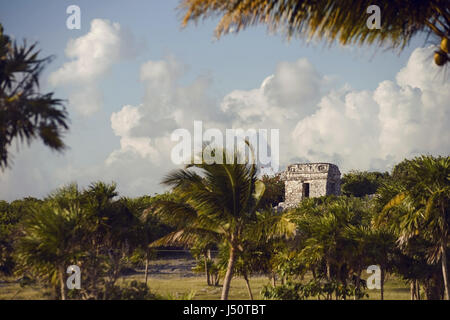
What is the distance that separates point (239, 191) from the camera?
30.1 feet

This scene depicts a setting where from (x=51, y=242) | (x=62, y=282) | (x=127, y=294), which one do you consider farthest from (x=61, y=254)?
(x=127, y=294)

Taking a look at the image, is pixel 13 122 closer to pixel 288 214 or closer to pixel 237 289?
pixel 288 214

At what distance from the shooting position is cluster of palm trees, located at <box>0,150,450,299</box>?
8750 mm

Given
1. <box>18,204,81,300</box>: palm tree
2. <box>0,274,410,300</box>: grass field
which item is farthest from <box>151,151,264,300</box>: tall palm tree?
<box>0,274,410,300</box>: grass field

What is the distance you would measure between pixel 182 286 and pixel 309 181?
Result: 2765cm

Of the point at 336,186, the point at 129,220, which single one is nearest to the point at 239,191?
the point at 129,220

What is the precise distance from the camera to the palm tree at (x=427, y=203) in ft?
38.7

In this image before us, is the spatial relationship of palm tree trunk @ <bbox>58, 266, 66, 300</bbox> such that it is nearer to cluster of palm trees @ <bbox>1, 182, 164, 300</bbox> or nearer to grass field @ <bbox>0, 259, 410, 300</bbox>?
cluster of palm trees @ <bbox>1, 182, 164, 300</bbox>

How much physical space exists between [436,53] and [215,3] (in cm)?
246

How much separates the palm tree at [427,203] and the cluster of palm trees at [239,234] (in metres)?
0.03

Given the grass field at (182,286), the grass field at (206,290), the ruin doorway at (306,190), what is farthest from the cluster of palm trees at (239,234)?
the ruin doorway at (306,190)

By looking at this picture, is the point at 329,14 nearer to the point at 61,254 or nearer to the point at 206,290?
the point at 61,254

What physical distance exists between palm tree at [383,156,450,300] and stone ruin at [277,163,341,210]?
32.2m

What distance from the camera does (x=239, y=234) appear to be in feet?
30.7
